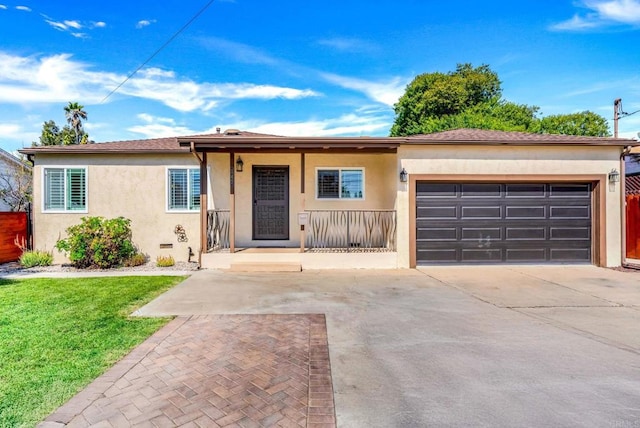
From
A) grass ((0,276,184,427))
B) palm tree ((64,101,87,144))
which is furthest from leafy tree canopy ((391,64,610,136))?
palm tree ((64,101,87,144))

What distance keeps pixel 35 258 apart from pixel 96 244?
2.07 m

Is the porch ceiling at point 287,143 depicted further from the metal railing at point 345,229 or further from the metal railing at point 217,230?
the metal railing at point 345,229

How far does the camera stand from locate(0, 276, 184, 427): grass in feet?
8.41

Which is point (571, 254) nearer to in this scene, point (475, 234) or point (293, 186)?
point (475, 234)

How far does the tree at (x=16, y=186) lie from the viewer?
15056mm

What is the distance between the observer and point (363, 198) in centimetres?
974

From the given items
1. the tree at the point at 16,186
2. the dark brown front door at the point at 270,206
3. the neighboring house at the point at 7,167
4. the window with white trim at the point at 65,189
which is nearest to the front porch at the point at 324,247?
the dark brown front door at the point at 270,206

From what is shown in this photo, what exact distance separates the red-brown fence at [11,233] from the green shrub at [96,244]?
1.95 meters

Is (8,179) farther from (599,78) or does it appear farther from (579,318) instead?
(599,78)

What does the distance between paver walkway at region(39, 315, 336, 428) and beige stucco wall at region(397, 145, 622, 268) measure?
17.4ft

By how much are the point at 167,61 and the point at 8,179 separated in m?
11.3

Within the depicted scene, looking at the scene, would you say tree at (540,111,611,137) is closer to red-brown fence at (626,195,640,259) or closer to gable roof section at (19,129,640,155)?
red-brown fence at (626,195,640,259)

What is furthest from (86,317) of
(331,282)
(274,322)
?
(331,282)

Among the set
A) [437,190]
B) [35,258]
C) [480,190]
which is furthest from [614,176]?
[35,258]
